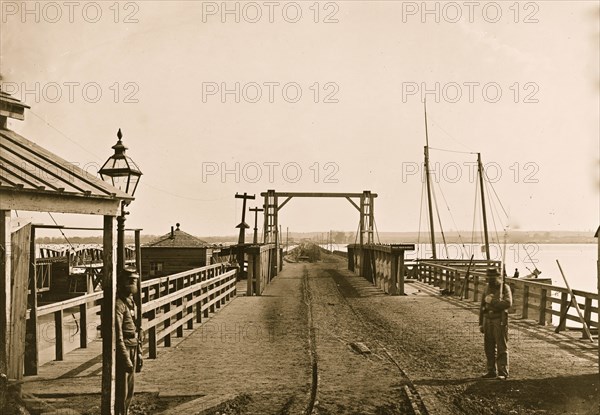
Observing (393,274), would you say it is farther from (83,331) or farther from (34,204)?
(34,204)

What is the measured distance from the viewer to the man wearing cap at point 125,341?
6988mm

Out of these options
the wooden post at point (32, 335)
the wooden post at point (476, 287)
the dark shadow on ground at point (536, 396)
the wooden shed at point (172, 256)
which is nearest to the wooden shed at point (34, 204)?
the wooden post at point (32, 335)

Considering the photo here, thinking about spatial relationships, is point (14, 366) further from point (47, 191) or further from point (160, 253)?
point (160, 253)

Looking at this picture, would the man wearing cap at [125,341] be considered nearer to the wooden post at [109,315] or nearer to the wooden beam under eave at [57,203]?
the wooden post at [109,315]

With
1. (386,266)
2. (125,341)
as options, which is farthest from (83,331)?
(386,266)

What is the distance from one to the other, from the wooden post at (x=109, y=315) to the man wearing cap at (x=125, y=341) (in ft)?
0.33

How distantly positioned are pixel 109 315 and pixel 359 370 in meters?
4.32

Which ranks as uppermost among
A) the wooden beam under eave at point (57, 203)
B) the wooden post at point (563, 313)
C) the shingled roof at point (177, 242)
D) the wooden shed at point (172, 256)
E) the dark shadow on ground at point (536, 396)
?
the wooden beam under eave at point (57, 203)

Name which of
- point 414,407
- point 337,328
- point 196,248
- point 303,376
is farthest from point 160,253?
point 414,407

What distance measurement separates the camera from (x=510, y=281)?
57.3 feet

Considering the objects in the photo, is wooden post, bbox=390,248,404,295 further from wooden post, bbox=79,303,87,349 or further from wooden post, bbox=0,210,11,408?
wooden post, bbox=0,210,11,408

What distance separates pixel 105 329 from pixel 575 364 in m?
7.66

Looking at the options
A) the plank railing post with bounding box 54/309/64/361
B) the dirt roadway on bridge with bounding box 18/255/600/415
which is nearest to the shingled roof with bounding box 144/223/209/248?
the dirt roadway on bridge with bounding box 18/255/600/415

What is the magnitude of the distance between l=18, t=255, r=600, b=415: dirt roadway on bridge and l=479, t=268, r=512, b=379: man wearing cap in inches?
10.6
